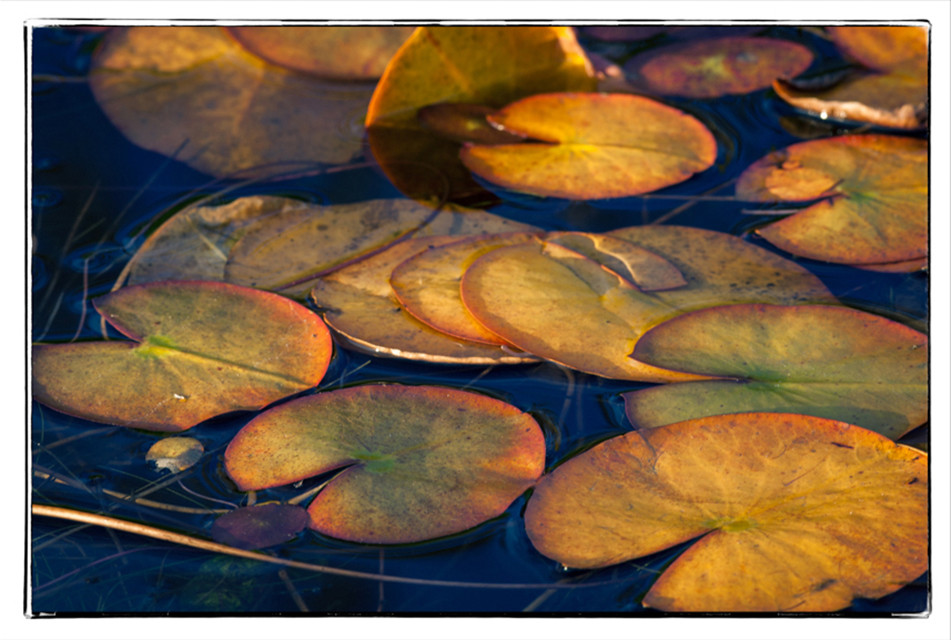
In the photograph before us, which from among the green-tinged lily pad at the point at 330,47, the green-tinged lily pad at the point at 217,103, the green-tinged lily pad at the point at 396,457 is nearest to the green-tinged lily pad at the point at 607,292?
the green-tinged lily pad at the point at 396,457

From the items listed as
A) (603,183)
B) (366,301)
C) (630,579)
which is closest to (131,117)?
(366,301)

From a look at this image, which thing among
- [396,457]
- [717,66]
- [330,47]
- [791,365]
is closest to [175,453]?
[396,457]

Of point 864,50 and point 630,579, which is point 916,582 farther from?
point 864,50

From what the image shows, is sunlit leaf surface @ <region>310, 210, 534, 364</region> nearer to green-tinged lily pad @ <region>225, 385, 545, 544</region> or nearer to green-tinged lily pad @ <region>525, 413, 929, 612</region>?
green-tinged lily pad @ <region>225, 385, 545, 544</region>

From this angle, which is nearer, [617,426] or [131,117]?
[617,426]

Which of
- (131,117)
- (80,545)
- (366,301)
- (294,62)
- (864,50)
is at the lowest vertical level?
(80,545)

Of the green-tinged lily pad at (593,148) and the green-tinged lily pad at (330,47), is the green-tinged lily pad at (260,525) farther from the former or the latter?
the green-tinged lily pad at (330,47)
